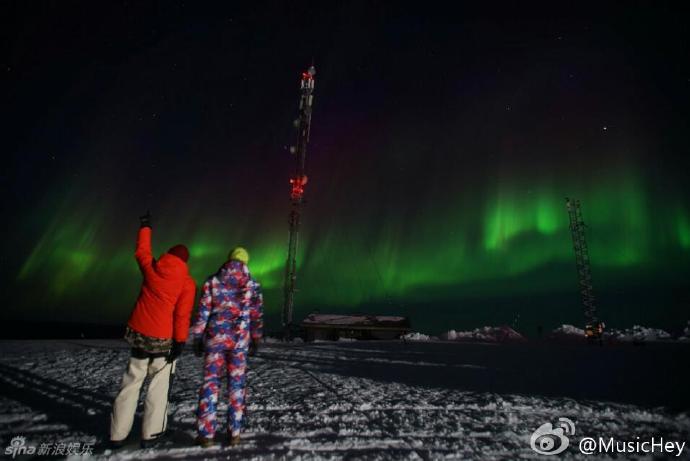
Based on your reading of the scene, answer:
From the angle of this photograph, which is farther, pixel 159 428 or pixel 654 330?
pixel 654 330

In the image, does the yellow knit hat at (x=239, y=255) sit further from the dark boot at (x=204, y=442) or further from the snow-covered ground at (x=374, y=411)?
the snow-covered ground at (x=374, y=411)

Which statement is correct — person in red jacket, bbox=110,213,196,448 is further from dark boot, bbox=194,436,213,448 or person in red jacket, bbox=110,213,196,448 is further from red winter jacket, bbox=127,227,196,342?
dark boot, bbox=194,436,213,448

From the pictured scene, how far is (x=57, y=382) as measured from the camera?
7996mm

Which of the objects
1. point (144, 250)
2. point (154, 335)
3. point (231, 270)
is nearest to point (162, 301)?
point (154, 335)

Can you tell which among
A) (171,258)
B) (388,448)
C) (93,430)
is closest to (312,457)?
(388,448)

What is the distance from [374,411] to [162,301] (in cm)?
400

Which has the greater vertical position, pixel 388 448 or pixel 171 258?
pixel 171 258

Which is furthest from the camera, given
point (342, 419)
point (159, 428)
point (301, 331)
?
point (301, 331)

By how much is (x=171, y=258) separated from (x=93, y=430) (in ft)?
8.90

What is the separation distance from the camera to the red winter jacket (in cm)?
401

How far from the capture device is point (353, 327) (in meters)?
37.1

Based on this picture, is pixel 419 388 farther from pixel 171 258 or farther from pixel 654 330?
pixel 654 330

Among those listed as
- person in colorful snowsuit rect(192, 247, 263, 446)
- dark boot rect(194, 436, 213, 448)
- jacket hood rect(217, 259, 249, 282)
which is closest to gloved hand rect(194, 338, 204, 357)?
person in colorful snowsuit rect(192, 247, 263, 446)

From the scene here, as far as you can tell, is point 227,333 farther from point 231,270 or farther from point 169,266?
point 169,266
